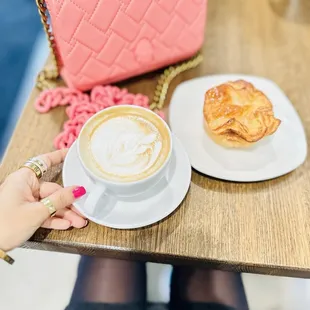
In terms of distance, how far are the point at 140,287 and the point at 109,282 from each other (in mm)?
57

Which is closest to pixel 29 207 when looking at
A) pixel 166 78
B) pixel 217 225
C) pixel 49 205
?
pixel 49 205

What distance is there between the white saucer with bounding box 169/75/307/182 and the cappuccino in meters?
0.08

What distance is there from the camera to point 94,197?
0.50 meters

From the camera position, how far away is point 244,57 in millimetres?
759

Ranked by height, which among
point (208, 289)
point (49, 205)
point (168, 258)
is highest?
point (49, 205)

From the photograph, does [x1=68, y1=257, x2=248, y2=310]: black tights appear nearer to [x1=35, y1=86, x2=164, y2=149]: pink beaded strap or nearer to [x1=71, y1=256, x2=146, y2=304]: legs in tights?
[x1=71, y1=256, x2=146, y2=304]: legs in tights

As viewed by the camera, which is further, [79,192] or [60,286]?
[60,286]

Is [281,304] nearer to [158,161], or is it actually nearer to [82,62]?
[158,161]

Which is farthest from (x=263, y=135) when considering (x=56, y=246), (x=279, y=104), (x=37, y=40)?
(x=37, y=40)

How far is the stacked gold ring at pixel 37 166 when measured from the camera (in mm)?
549

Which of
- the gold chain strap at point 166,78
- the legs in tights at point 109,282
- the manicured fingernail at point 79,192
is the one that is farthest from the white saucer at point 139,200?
the legs in tights at point 109,282

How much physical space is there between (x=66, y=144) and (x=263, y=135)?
0.97 ft

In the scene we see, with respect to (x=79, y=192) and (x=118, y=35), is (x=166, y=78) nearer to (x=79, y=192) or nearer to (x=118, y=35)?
(x=118, y=35)

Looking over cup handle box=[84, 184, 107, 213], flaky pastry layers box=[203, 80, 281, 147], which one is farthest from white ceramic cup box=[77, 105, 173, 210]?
flaky pastry layers box=[203, 80, 281, 147]
